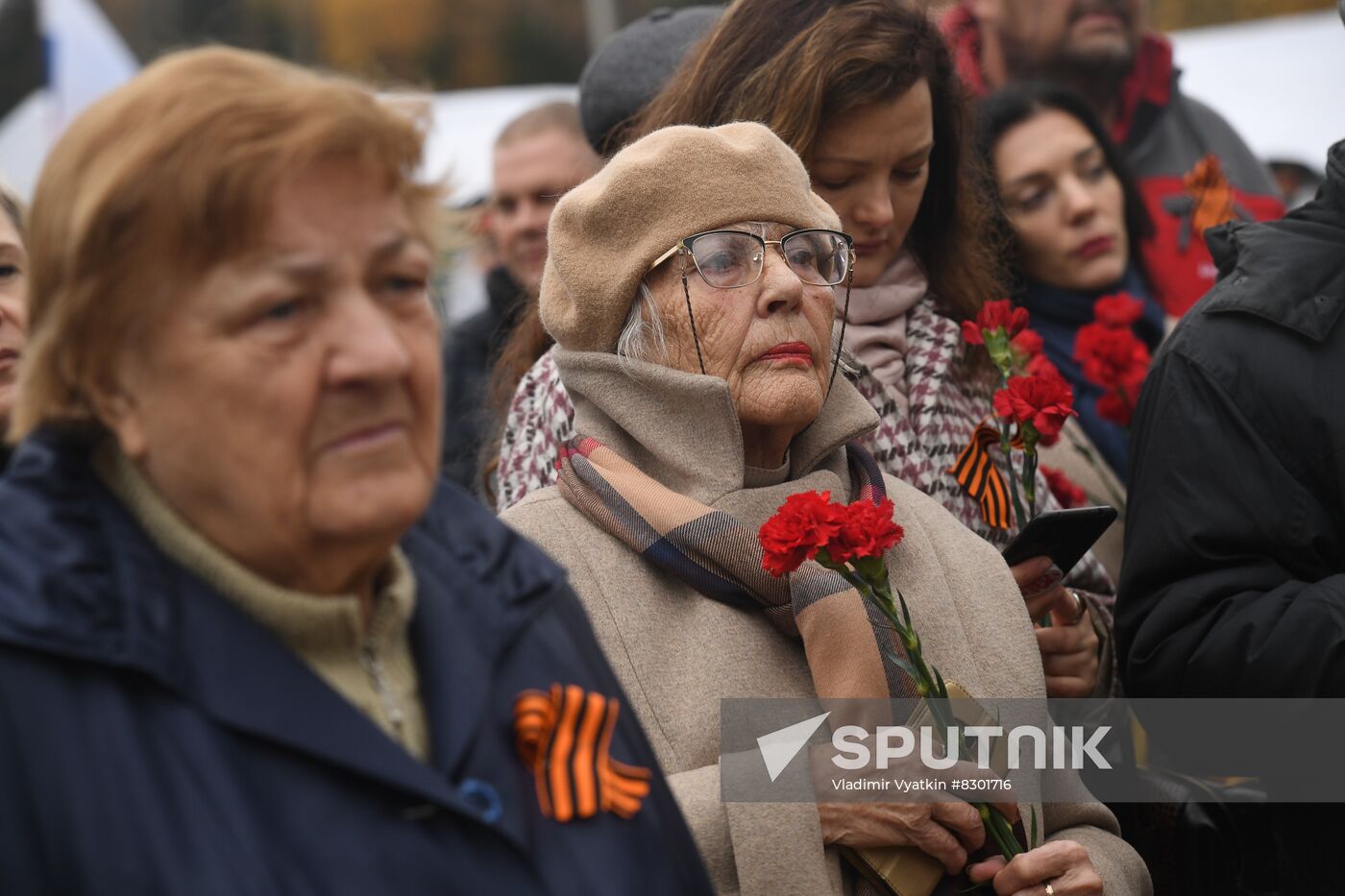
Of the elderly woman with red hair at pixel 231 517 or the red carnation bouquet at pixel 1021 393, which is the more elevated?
the elderly woman with red hair at pixel 231 517

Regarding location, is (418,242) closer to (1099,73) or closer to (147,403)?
(147,403)

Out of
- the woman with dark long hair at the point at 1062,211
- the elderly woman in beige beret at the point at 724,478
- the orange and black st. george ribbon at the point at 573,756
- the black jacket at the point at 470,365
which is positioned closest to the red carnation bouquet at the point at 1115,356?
the woman with dark long hair at the point at 1062,211

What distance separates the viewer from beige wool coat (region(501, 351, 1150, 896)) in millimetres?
2393

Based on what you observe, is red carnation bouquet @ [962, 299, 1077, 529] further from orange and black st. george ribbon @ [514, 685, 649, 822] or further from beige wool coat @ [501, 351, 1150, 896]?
orange and black st. george ribbon @ [514, 685, 649, 822]

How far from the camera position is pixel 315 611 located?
1653 millimetres

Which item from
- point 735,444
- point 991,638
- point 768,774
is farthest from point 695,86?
point 768,774

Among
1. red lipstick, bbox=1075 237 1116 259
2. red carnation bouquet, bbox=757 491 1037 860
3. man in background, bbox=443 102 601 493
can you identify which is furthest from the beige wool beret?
man in background, bbox=443 102 601 493

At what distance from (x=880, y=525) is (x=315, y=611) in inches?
35.6

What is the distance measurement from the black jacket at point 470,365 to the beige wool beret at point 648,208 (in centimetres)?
187

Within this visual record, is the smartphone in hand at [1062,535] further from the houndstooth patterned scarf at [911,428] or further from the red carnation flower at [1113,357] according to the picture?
the red carnation flower at [1113,357]

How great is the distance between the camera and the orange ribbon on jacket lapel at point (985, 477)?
305 centimetres

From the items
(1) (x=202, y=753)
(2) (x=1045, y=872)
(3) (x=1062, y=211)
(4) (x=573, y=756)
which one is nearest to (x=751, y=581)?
(2) (x=1045, y=872)

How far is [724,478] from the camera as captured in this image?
269 cm

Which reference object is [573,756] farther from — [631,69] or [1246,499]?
[631,69]
